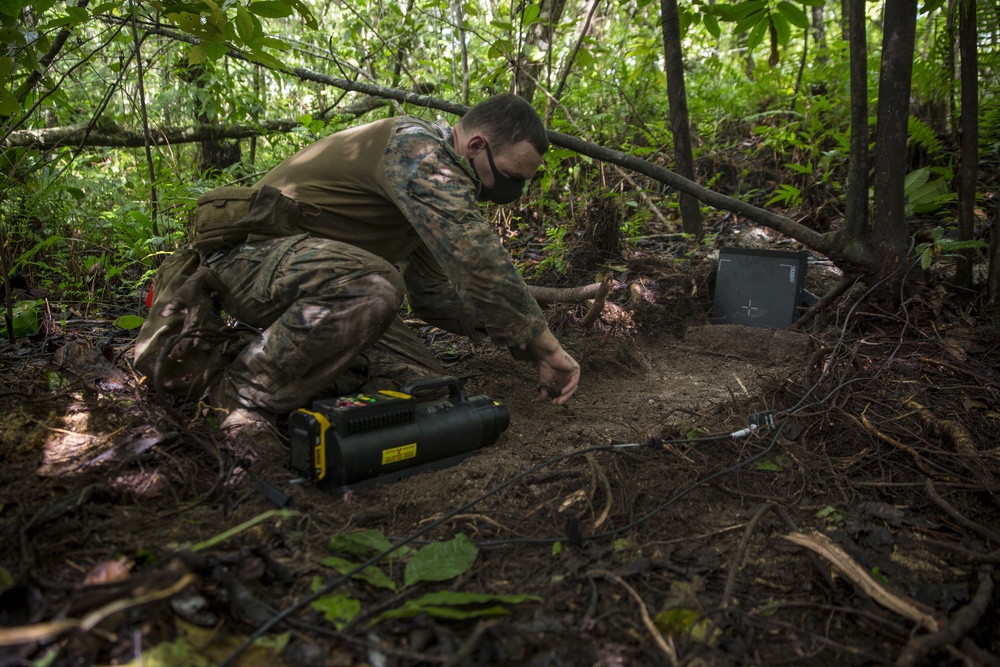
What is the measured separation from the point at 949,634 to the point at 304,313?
2215 mm

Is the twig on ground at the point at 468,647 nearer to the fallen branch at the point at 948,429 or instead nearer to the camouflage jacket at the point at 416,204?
the camouflage jacket at the point at 416,204

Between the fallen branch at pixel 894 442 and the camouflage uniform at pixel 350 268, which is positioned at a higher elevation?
the camouflage uniform at pixel 350 268

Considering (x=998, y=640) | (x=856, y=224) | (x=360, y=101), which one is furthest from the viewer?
(x=360, y=101)

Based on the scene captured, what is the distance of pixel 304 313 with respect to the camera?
2566 millimetres

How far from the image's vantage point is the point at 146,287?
4.44 meters

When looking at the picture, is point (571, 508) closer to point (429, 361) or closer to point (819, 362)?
point (429, 361)

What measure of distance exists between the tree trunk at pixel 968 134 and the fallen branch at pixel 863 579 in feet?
8.69

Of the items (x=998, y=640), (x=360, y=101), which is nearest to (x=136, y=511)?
(x=998, y=640)

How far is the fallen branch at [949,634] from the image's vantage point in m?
1.48

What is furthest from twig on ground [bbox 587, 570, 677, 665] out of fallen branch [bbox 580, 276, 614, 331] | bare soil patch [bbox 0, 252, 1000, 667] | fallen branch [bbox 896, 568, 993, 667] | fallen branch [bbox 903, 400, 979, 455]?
fallen branch [bbox 580, 276, 614, 331]

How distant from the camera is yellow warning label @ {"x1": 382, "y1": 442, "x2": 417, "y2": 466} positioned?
230 cm

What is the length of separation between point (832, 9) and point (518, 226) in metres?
8.48

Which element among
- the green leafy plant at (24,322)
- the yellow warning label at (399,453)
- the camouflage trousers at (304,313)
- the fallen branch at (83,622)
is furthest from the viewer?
the green leafy plant at (24,322)

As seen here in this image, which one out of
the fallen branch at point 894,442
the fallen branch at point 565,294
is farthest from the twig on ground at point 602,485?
the fallen branch at point 565,294
